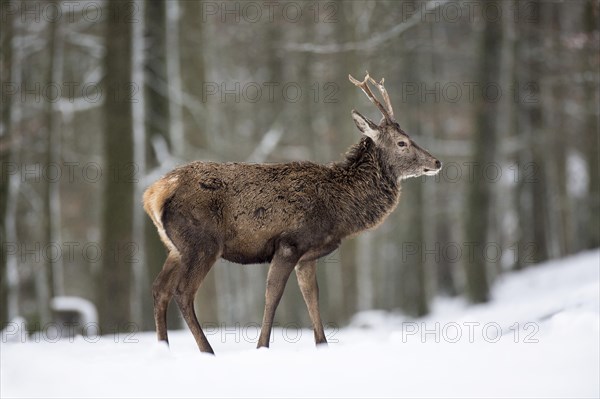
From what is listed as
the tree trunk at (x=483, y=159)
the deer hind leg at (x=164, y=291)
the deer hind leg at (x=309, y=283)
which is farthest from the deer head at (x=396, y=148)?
the tree trunk at (x=483, y=159)

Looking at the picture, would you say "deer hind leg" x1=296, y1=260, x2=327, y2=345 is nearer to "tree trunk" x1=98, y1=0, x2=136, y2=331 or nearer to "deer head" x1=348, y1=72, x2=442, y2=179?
"deer head" x1=348, y1=72, x2=442, y2=179

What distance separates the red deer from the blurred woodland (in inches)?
201

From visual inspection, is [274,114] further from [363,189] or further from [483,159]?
[363,189]

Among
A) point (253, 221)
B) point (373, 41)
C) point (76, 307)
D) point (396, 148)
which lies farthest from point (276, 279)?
point (76, 307)

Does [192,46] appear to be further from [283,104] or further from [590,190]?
[590,190]

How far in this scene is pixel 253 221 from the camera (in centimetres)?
820

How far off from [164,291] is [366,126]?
272 centimetres

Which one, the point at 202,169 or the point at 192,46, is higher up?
the point at 192,46

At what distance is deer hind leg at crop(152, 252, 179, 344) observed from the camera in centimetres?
805

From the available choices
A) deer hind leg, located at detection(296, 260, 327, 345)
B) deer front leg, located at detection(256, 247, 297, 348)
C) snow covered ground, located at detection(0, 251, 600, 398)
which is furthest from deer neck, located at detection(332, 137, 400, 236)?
snow covered ground, located at detection(0, 251, 600, 398)

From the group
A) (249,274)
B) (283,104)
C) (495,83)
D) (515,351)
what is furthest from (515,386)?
(249,274)

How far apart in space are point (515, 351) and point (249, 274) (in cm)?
2290

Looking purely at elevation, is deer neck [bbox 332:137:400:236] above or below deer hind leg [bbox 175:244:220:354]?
above

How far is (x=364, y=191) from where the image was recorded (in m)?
8.91
